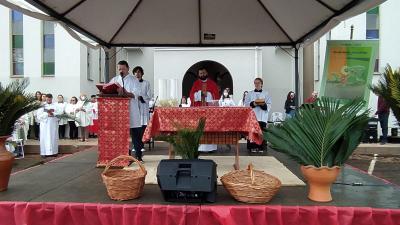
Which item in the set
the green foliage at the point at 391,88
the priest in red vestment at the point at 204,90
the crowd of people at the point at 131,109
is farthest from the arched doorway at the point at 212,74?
the green foliage at the point at 391,88

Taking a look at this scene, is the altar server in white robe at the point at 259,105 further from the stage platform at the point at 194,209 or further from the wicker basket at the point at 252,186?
the wicker basket at the point at 252,186

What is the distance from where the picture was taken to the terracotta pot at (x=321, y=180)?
3793 millimetres

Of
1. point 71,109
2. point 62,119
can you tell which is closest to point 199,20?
point 71,109

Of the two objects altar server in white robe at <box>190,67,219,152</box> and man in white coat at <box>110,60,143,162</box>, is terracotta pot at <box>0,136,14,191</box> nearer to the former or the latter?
man in white coat at <box>110,60,143,162</box>

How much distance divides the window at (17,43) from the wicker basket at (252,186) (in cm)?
1552

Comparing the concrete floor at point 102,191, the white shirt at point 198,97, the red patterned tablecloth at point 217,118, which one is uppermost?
the white shirt at point 198,97

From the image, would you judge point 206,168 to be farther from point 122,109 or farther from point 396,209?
point 122,109

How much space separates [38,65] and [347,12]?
14344 millimetres

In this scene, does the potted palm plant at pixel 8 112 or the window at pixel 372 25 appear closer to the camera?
the potted palm plant at pixel 8 112

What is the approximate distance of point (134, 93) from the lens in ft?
21.8

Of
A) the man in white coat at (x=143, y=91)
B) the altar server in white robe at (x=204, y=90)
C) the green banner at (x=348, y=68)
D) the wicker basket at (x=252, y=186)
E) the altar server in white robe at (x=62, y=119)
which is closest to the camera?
the wicker basket at (x=252, y=186)

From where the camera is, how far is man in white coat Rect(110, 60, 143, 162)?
6379 millimetres

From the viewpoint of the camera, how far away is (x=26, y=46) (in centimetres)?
1669

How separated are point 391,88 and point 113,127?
13.1 ft
